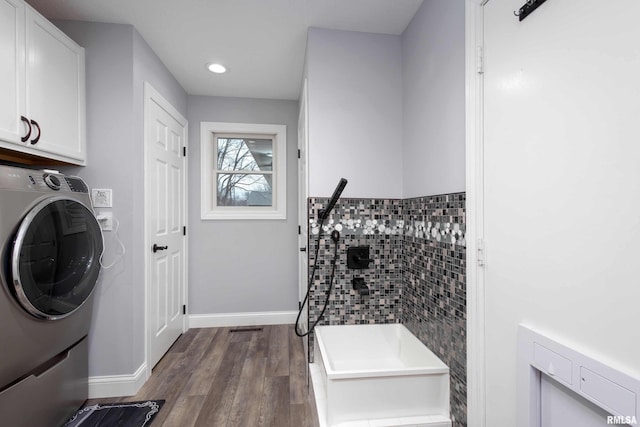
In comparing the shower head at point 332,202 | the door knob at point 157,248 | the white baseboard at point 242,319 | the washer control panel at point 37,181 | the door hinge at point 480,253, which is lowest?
the white baseboard at point 242,319

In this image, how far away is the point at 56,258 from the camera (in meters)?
1.36

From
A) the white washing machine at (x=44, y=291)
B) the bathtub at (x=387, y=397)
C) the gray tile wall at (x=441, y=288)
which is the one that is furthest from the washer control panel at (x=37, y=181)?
the gray tile wall at (x=441, y=288)

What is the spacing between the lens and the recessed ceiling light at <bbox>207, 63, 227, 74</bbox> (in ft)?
7.66

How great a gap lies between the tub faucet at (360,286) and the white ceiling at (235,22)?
5.54ft

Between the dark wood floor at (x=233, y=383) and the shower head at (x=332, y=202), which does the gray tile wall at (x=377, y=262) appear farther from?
the dark wood floor at (x=233, y=383)

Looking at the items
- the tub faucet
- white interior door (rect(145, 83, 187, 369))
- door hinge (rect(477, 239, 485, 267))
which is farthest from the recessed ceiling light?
door hinge (rect(477, 239, 485, 267))

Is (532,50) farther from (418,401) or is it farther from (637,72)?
(418,401)

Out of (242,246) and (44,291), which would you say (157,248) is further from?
(242,246)

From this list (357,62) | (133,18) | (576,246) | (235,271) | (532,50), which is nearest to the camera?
(576,246)

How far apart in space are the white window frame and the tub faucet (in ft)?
4.52

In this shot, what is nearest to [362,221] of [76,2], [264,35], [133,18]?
[264,35]

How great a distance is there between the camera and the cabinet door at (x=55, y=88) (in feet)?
4.59

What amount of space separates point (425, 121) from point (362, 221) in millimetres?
717

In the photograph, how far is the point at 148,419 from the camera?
157 centimetres
